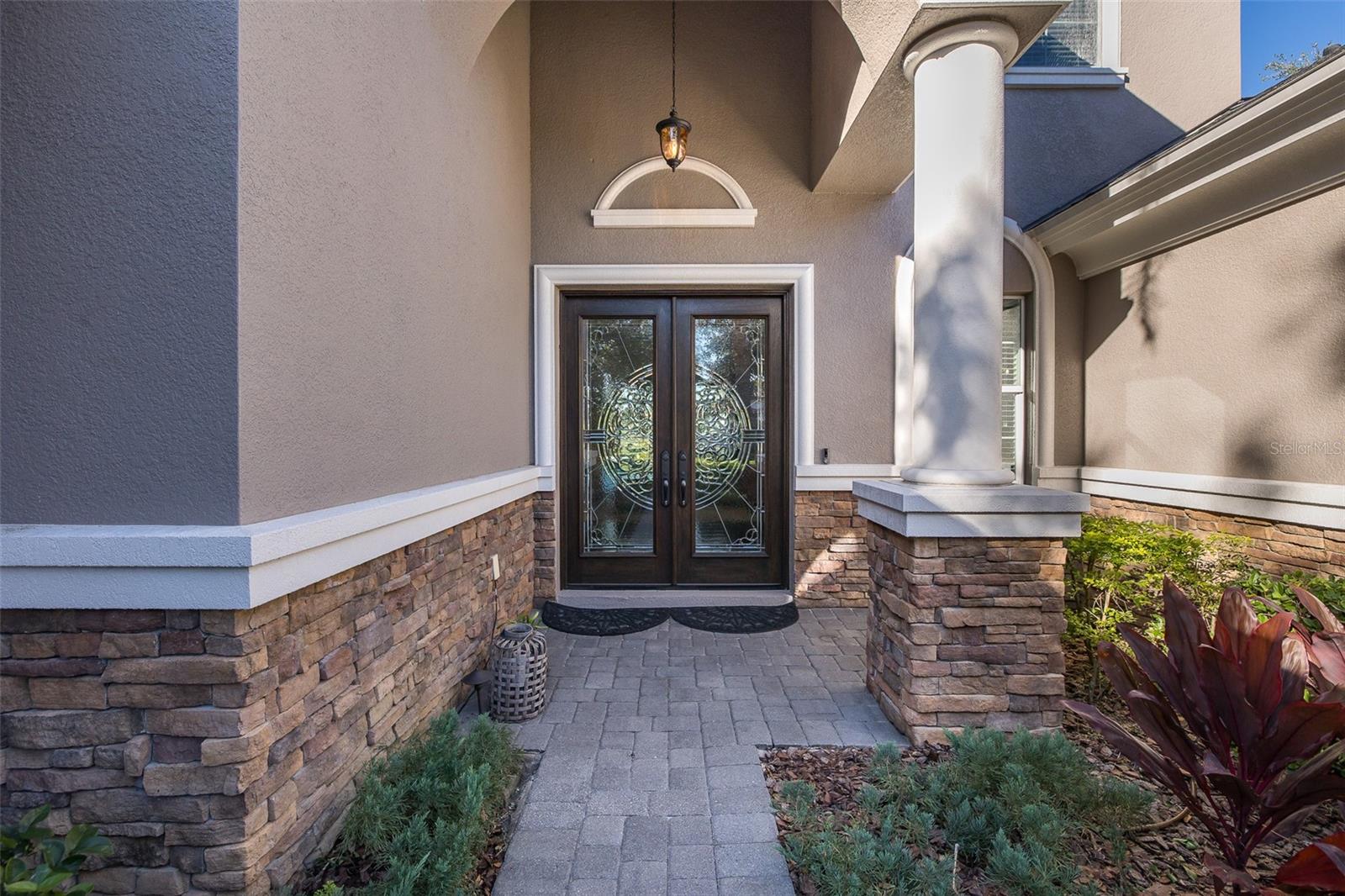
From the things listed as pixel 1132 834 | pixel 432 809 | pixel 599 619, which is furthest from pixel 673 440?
pixel 1132 834

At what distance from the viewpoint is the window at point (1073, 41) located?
5105 mm

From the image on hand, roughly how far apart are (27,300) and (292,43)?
1054mm

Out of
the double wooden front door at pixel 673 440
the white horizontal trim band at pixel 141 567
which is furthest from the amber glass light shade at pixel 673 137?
the white horizontal trim band at pixel 141 567

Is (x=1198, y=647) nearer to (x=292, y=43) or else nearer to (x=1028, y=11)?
(x=1028, y=11)

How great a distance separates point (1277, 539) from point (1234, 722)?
8.13 feet

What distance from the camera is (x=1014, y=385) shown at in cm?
518

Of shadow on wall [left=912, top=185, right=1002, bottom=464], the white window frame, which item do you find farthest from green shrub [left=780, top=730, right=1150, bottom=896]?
the white window frame

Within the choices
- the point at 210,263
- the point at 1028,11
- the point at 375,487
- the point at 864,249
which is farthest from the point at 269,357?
the point at 864,249

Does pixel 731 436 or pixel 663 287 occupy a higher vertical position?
pixel 663 287

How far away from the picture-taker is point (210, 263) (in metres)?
1.67

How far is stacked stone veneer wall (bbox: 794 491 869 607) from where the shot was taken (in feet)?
15.8

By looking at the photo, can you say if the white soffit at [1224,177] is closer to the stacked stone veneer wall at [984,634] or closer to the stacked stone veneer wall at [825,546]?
the stacked stone veneer wall at [984,634]

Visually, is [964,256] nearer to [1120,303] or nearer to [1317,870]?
[1317,870]

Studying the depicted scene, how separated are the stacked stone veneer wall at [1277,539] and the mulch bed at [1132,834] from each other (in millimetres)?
1470
